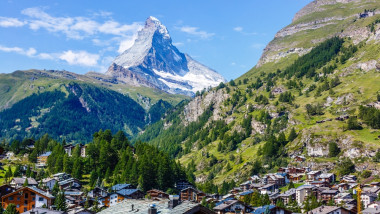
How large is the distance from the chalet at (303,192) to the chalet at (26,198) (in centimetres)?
10197

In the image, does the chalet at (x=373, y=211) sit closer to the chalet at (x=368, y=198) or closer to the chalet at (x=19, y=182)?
the chalet at (x=368, y=198)

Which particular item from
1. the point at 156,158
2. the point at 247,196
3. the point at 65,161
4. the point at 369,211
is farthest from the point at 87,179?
the point at 369,211

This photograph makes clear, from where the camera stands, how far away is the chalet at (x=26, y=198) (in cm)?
13238

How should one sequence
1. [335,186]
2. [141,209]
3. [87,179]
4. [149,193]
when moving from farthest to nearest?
[335,186] → [87,179] → [149,193] → [141,209]

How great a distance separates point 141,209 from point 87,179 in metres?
148

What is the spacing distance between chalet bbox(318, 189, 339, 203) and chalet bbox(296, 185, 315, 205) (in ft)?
15.8

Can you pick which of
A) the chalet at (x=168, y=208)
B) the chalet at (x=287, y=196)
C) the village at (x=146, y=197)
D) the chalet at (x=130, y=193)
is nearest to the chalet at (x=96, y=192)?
the village at (x=146, y=197)

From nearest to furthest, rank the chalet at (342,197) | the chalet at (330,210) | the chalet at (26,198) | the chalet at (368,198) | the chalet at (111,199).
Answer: the chalet at (26,198) < the chalet at (330,210) < the chalet at (111,199) < the chalet at (368,198) < the chalet at (342,197)

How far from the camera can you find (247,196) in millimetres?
184875

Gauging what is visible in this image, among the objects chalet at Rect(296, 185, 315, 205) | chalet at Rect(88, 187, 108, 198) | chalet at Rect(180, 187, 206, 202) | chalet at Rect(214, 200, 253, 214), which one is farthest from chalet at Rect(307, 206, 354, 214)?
chalet at Rect(88, 187, 108, 198)

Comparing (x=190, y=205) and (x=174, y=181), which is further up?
(x=190, y=205)

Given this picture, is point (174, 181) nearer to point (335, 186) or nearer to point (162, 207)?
point (335, 186)

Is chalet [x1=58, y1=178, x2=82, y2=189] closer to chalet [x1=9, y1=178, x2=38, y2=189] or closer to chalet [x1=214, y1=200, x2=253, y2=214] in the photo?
chalet [x1=9, y1=178, x2=38, y2=189]

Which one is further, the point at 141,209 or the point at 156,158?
the point at 156,158
